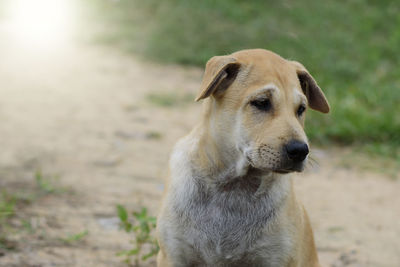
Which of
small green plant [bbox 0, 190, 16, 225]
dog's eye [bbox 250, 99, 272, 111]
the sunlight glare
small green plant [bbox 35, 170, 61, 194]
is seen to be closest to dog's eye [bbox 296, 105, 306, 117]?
dog's eye [bbox 250, 99, 272, 111]

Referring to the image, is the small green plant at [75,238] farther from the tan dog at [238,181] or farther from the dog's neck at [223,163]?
the dog's neck at [223,163]

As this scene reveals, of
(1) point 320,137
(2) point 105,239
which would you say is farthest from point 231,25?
(2) point 105,239

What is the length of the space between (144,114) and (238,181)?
14.4 feet

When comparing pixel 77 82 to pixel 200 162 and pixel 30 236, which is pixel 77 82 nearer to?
pixel 30 236

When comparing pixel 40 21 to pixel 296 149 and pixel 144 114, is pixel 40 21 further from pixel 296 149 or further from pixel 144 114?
pixel 296 149

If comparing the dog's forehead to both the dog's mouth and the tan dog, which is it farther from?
the dog's mouth

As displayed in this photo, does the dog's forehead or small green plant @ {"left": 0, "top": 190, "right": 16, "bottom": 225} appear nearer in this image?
the dog's forehead

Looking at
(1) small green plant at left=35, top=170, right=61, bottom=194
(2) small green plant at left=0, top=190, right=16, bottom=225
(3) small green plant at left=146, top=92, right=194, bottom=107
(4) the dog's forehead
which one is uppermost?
(4) the dog's forehead

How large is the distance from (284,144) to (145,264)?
5.32ft

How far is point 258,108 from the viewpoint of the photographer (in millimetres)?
3326

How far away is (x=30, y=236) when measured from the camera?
4.24 meters

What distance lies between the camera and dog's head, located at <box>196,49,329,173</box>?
3.15 m

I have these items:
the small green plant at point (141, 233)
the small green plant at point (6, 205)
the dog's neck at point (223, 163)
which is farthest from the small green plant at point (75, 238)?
the dog's neck at point (223, 163)

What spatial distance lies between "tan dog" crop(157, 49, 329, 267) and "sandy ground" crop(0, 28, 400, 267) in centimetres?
94
